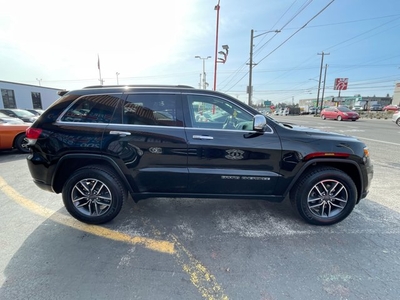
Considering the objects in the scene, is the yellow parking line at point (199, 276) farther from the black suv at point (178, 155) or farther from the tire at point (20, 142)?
the tire at point (20, 142)

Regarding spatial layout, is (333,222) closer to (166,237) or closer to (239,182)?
(239,182)

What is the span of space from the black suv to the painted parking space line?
0.65 ft

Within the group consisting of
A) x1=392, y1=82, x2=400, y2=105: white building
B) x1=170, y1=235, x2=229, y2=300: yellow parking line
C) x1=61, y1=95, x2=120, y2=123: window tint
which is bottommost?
x1=170, y1=235, x2=229, y2=300: yellow parking line

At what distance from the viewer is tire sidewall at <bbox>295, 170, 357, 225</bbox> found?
287 centimetres

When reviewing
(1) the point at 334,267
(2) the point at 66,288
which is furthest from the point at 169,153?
(1) the point at 334,267

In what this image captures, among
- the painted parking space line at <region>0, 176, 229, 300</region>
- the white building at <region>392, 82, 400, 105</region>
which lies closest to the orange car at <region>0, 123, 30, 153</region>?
the painted parking space line at <region>0, 176, 229, 300</region>

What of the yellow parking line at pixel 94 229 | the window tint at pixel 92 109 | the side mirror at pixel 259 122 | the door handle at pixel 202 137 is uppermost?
the window tint at pixel 92 109

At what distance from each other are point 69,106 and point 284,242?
3267 millimetres

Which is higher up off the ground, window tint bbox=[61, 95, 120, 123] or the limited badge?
window tint bbox=[61, 95, 120, 123]

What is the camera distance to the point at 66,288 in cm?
195

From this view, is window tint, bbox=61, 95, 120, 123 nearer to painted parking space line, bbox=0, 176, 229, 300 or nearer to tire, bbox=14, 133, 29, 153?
painted parking space line, bbox=0, 176, 229, 300

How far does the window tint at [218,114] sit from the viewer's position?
2912mm

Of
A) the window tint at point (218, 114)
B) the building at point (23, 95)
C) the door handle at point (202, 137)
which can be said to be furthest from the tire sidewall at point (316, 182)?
the building at point (23, 95)

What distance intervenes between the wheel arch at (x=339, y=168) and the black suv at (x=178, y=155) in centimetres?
1
